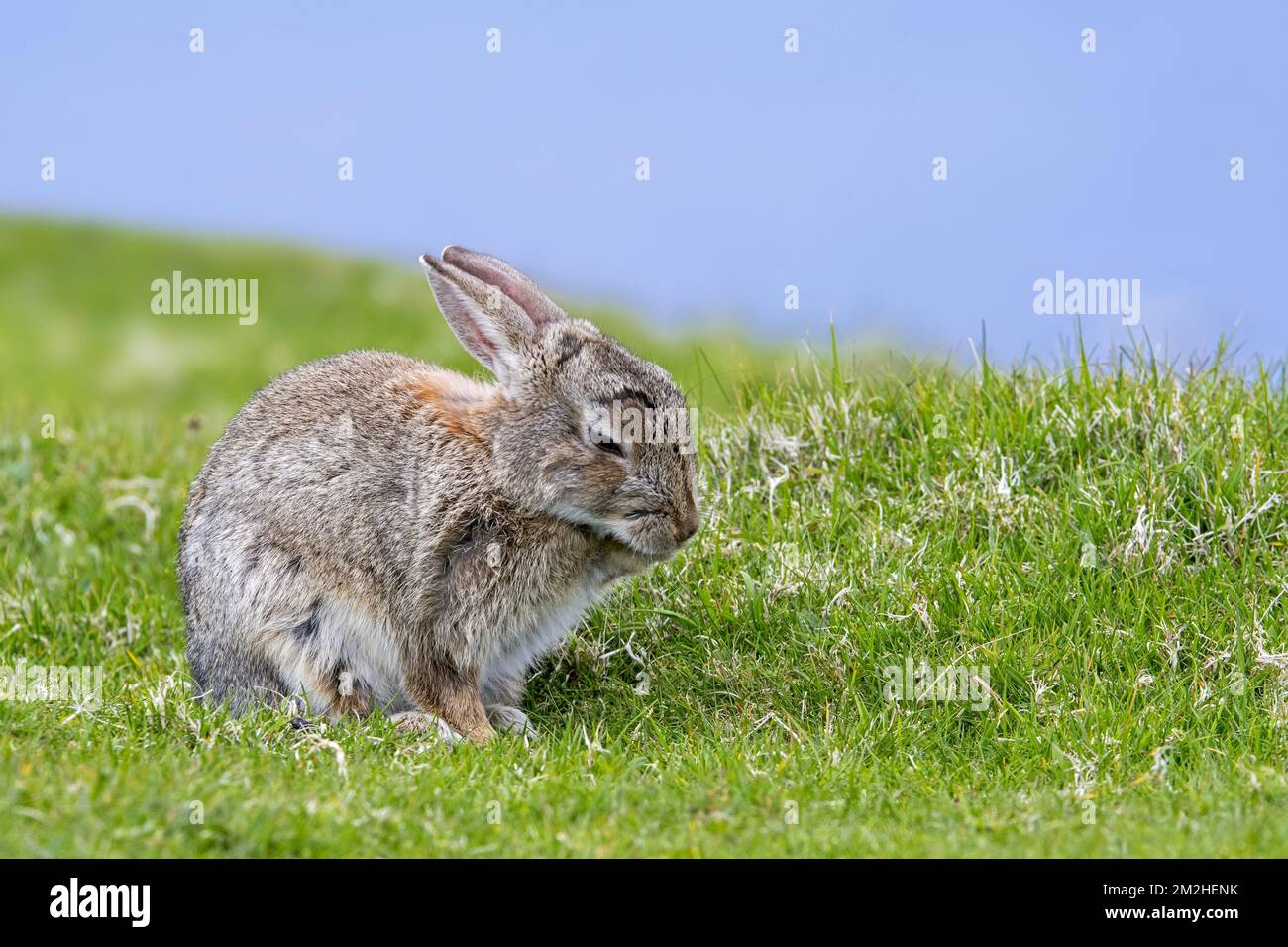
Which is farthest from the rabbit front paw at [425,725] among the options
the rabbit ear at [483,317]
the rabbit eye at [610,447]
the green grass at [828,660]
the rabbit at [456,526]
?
the rabbit ear at [483,317]

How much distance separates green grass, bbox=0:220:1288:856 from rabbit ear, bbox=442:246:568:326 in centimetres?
176

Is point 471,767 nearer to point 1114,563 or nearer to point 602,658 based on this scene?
point 602,658

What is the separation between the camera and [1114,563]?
8055 millimetres

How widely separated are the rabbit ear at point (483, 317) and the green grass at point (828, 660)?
5.73 feet

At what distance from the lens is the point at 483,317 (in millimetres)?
7383

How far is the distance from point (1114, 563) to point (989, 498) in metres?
0.81

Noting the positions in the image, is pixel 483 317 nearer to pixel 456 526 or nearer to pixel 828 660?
pixel 456 526

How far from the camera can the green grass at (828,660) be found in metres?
5.71

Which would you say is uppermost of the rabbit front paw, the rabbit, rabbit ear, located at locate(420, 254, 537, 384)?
rabbit ear, located at locate(420, 254, 537, 384)

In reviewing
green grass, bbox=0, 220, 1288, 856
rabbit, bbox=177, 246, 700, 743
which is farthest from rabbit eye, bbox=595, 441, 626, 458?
green grass, bbox=0, 220, 1288, 856

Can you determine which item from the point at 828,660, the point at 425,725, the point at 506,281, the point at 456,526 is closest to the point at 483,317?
the point at 506,281

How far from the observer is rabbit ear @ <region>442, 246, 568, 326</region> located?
7602mm

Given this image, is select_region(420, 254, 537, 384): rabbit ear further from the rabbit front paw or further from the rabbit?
the rabbit front paw

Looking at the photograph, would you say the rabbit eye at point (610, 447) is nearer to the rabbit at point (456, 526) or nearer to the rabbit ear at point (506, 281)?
the rabbit at point (456, 526)
